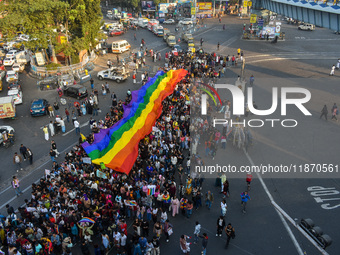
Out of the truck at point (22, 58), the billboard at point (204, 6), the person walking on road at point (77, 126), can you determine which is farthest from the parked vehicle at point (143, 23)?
the person walking on road at point (77, 126)

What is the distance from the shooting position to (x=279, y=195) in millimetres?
17984

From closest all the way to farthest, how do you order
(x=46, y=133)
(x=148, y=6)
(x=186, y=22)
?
(x=46, y=133), (x=186, y=22), (x=148, y=6)

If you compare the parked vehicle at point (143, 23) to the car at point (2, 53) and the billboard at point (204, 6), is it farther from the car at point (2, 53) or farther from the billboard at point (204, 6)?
the car at point (2, 53)

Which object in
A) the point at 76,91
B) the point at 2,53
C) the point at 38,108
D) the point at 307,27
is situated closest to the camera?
the point at 38,108

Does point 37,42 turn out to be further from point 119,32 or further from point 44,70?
point 119,32

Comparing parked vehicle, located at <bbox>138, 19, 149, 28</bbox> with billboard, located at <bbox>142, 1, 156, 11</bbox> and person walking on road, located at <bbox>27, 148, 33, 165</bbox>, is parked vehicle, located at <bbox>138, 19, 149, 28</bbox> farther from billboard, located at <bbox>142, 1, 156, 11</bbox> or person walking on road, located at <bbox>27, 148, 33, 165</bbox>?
person walking on road, located at <bbox>27, 148, 33, 165</bbox>

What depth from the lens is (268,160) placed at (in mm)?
21203

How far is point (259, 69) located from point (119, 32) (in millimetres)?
31066

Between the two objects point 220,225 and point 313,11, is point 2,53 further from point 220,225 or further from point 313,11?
point 220,225

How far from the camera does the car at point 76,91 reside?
32.3 meters

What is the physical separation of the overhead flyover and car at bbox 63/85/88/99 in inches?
1086

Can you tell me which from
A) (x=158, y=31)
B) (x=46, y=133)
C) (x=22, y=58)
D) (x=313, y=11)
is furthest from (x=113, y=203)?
(x=158, y=31)

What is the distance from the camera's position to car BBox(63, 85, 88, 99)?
3231 centimetres

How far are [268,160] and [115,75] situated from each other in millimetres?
22180
